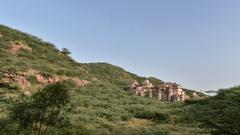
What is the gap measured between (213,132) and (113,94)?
27986mm

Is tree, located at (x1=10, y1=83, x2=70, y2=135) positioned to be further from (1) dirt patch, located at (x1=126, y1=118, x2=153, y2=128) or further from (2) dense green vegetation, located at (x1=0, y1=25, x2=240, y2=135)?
(1) dirt patch, located at (x1=126, y1=118, x2=153, y2=128)

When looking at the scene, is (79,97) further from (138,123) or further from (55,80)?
(138,123)

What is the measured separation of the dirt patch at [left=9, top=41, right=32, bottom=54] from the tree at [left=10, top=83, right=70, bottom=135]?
2433 centimetres

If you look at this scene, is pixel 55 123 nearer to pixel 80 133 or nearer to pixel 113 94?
pixel 80 133

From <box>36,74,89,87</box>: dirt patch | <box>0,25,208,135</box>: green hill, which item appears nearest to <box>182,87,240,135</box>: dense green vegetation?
<box>0,25,208,135</box>: green hill

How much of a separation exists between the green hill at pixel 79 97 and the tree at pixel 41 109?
90cm

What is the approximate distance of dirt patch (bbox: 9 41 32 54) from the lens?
52.0 metres

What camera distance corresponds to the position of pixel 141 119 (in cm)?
3903

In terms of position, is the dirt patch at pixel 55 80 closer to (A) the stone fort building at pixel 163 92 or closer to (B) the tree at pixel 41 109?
(A) the stone fort building at pixel 163 92

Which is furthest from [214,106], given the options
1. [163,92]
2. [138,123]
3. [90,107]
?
[163,92]

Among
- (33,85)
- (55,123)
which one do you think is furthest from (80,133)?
(33,85)

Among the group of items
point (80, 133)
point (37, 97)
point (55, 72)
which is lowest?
point (80, 133)

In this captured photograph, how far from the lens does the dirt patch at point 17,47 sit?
171 feet

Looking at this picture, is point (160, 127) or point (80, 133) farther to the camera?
point (160, 127)
